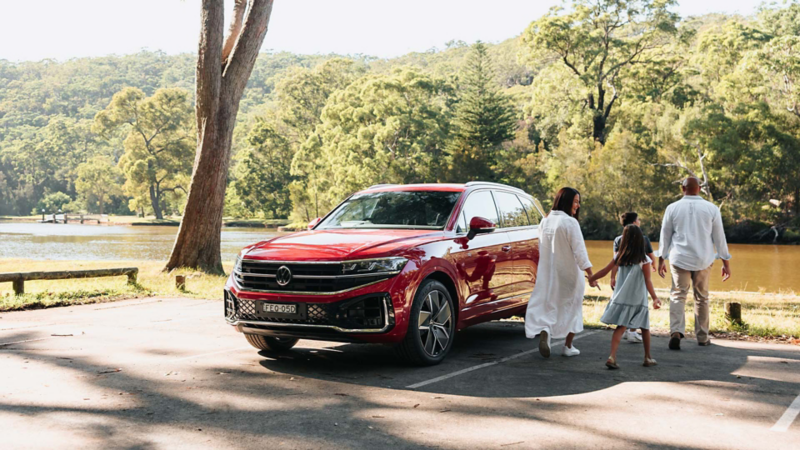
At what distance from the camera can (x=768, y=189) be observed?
50.9 metres

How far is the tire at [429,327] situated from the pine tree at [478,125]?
194 feet

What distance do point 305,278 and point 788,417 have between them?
424cm

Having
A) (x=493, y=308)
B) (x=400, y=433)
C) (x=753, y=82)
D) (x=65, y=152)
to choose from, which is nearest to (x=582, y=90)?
(x=753, y=82)

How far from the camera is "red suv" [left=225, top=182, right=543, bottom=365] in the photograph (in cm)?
707

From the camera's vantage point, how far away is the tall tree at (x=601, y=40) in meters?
57.1

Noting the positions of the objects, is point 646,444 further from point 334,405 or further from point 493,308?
A: point 493,308

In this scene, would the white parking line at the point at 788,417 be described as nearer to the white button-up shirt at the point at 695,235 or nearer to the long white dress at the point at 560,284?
the long white dress at the point at 560,284

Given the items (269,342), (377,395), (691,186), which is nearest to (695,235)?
(691,186)

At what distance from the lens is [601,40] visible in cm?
5847

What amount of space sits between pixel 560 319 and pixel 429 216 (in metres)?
1.82

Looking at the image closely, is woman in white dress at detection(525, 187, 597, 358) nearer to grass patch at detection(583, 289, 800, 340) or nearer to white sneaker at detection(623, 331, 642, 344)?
white sneaker at detection(623, 331, 642, 344)

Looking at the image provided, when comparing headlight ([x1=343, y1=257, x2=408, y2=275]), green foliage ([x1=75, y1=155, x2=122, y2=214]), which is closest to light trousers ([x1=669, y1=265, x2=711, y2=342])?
headlight ([x1=343, y1=257, x2=408, y2=275])

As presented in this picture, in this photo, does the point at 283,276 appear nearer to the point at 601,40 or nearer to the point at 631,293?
the point at 631,293

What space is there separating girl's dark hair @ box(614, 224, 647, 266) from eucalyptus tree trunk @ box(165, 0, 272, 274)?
41.0 ft
